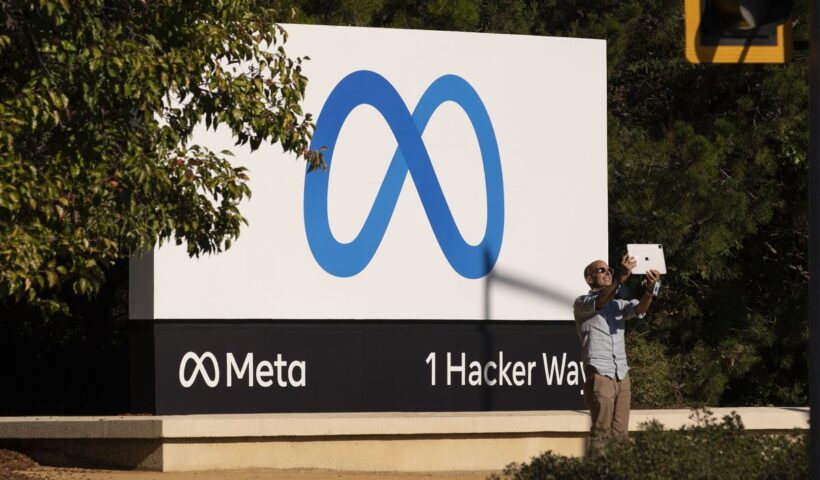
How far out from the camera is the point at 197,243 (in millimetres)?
11984

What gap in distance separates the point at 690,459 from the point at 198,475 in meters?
6.08

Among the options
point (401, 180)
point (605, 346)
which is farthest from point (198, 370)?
point (605, 346)

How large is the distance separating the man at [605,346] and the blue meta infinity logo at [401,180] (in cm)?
464

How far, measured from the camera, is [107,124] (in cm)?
1069

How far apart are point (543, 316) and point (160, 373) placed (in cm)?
425

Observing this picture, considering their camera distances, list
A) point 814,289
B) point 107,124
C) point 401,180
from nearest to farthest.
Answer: point 814,289
point 107,124
point 401,180

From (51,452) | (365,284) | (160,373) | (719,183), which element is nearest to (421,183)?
(365,284)

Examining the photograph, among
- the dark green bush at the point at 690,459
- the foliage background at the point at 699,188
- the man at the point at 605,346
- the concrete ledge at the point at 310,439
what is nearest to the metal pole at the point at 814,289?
the dark green bush at the point at 690,459

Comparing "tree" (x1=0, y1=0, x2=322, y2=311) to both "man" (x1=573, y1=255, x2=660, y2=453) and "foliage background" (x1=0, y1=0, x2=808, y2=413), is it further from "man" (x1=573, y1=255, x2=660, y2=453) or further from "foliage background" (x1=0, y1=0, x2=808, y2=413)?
"foliage background" (x1=0, y1=0, x2=808, y2=413)

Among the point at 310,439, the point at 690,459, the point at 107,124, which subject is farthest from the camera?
the point at 310,439

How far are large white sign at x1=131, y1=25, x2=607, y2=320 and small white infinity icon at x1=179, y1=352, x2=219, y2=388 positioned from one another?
1.35 feet

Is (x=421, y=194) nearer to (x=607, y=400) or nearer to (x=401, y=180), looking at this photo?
(x=401, y=180)

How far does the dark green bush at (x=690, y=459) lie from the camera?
26.6ft

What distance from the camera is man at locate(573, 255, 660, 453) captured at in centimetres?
1113
